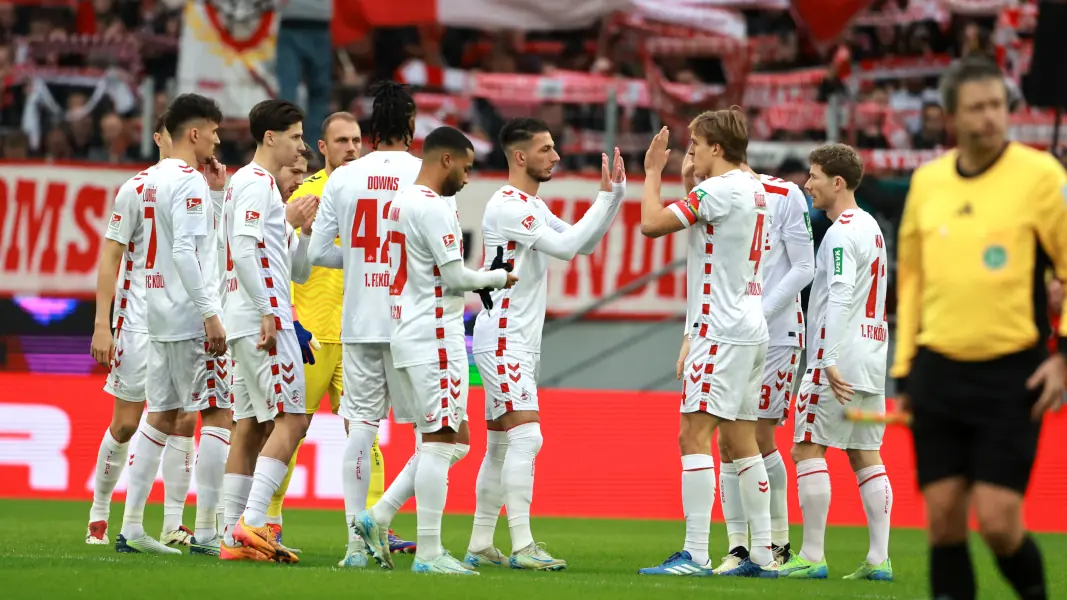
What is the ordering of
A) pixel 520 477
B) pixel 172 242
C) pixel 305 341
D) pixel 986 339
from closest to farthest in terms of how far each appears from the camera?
pixel 986 339
pixel 520 477
pixel 305 341
pixel 172 242

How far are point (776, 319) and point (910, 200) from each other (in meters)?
3.43

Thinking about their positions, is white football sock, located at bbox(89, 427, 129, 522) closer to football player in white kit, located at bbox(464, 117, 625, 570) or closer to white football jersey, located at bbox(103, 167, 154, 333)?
white football jersey, located at bbox(103, 167, 154, 333)

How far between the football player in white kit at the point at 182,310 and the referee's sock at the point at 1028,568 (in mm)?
4972

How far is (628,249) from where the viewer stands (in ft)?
55.0

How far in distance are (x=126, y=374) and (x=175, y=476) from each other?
76 cm

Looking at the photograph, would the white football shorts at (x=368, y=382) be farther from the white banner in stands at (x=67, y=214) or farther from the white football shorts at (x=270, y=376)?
the white banner in stands at (x=67, y=214)

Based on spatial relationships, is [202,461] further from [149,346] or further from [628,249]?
[628,249]

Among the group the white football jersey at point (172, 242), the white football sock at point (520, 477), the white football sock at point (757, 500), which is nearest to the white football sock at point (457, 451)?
the white football sock at point (520, 477)

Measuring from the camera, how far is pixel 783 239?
9.34 m

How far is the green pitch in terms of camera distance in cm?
697

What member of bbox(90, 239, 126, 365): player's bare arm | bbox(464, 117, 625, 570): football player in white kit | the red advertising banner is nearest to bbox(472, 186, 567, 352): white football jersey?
bbox(464, 117, 625, 570): football player in white kit

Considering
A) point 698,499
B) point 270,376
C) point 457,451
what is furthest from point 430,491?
point 698,499

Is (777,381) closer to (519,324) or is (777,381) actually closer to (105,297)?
(519,324)

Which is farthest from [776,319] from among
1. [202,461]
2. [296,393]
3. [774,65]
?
[774,65]
